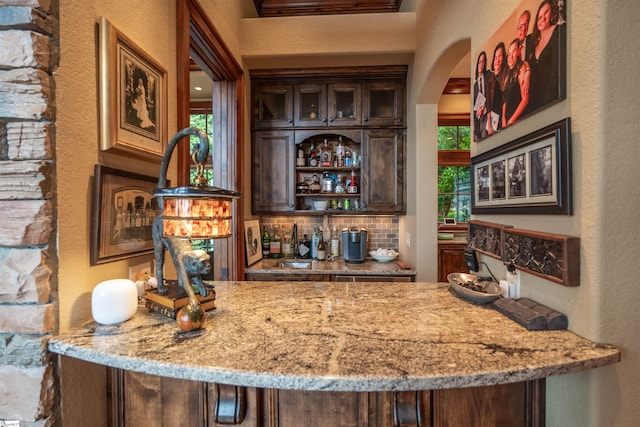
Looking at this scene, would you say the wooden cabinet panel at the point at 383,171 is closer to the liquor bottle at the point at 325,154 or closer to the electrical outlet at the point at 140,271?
the liquor bottle at the point at 325,154

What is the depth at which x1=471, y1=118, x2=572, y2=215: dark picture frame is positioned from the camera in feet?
3.10

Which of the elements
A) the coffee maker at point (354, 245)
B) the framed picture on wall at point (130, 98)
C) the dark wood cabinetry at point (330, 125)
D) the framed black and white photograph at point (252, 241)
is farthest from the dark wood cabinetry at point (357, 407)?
the dark wood cabinetry at point (330, 125)

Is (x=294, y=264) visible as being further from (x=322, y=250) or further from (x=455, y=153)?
(x=455, y=153)

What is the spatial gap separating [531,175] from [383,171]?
214 cm

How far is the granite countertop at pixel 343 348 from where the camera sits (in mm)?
729

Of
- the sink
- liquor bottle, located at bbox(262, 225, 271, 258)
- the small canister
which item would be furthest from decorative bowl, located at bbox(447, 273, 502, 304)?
liquor bottle, located at bbox(262, 225, 271, 258)

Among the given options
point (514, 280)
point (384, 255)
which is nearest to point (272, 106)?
point (384, 255)

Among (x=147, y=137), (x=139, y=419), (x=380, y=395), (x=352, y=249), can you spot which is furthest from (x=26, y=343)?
(x=352, y=249)

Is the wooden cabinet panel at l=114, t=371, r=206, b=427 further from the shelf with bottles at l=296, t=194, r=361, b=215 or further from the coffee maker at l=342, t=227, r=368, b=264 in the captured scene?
the shelf with bottles at l=296, t=194, r=361, b=215

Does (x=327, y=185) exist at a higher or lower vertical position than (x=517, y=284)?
higher

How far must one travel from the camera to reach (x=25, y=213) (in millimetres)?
914

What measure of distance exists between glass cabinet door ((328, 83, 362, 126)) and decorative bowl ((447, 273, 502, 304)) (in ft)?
7.18

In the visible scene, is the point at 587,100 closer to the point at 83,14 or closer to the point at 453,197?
the point at 83,14

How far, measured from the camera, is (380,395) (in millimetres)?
954
